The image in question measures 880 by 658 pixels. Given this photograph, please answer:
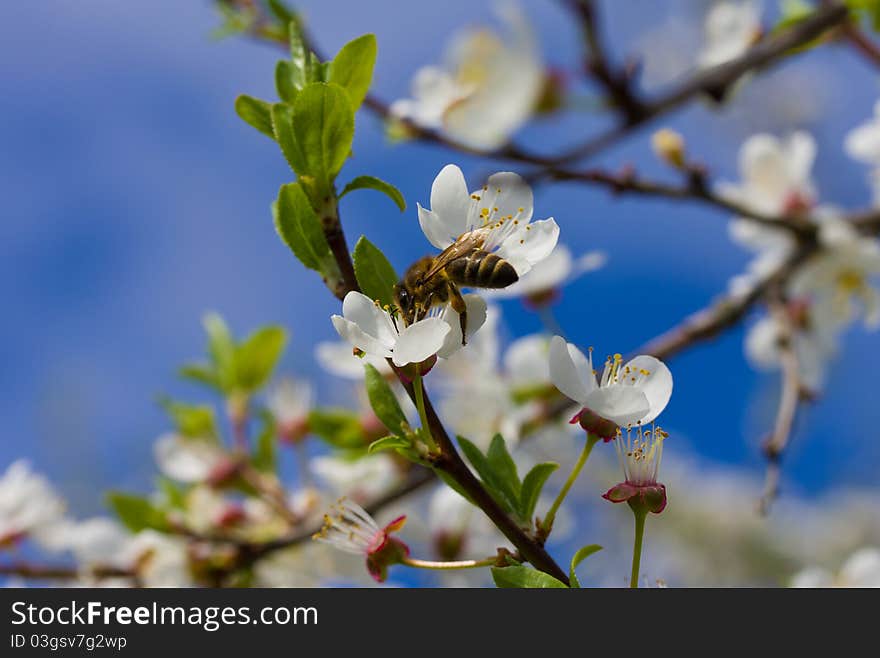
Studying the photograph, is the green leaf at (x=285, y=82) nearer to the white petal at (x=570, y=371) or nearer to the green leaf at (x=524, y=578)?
the white petal at (x=570, y=371)

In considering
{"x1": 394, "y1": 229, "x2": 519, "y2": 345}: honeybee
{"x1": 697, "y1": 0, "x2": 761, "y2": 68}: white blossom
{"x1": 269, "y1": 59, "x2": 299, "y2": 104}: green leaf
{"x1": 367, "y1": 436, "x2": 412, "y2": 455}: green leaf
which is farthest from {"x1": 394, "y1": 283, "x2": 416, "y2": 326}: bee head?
{"x1": 697, "y1": 0, "x2": 761, "y2": 68}: white blossom

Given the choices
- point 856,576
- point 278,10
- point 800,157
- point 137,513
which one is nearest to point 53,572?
point 137,513

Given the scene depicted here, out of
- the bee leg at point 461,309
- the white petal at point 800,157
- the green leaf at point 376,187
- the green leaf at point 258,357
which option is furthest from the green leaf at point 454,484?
the white petal at point 800,157

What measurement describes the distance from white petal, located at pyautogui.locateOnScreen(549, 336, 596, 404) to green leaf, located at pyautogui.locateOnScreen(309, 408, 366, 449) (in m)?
0.96

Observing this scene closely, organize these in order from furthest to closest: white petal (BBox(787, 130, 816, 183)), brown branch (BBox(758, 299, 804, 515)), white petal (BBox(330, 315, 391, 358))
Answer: white petal (BBox(787, 130, 816, 183)) → brown branch (BBox(758, 299, 804, 515)) → white petal (BBox(330, 315, 391, 358))

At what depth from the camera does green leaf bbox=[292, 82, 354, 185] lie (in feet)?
2.39

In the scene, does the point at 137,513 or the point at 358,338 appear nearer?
the point at 358,338

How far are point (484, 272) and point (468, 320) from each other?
0.15 ft

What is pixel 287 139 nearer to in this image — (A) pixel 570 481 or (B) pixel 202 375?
(A) pixel 570 481

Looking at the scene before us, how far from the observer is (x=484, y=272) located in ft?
2.53

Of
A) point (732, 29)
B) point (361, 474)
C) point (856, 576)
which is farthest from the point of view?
point (732, 29)

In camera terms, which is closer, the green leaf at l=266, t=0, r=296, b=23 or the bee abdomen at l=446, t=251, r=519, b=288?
the bee abdomen at l=446, t=251, r=519, b=288

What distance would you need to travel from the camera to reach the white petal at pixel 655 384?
747 mm

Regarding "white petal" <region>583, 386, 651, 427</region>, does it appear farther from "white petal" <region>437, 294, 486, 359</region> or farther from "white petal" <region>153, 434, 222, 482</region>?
"white petal" <region>153, 434, 222, 482</region>
